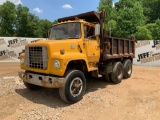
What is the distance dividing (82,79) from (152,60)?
11.9 meters

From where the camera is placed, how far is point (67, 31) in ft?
23.2

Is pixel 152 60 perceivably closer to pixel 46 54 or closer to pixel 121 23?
pixel 46 54

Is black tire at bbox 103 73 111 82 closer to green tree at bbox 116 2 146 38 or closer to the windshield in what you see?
the windshield

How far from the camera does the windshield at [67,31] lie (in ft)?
22.6

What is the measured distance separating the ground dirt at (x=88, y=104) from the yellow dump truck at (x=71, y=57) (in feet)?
1.32

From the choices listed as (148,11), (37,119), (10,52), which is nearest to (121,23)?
(148,11)

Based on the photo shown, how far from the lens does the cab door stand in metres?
7.02

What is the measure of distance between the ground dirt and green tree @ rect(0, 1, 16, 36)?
4144 centimetres

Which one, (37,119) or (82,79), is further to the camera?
(82,79)

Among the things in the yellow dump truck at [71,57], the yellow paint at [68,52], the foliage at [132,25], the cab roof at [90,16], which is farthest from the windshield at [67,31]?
the foliage at [132,25]

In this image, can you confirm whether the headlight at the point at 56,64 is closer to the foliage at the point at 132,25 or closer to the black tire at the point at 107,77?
the black tire at the point at 107,77

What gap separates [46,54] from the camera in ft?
19.4

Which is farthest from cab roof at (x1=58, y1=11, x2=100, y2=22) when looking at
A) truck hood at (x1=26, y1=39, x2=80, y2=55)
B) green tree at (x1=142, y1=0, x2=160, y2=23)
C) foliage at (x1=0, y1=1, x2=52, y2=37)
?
green tree at (x1=142, y1=0, x2=160, y2=23)

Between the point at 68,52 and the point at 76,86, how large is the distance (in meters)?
1.09
